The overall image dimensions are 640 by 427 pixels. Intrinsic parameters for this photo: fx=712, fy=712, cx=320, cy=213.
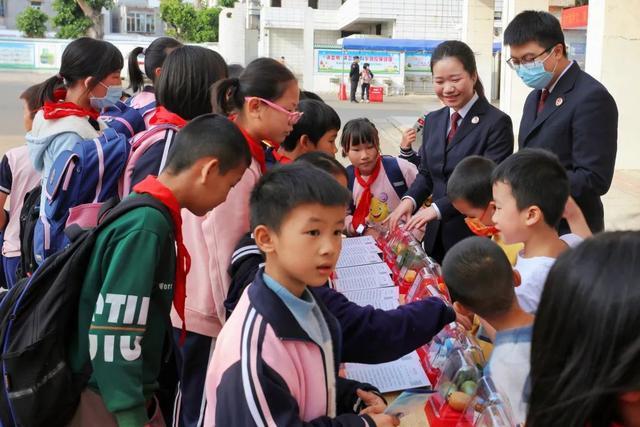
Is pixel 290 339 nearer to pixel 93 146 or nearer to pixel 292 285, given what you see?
pixel 292 285

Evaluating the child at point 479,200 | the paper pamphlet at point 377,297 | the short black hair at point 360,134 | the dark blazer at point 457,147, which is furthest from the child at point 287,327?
the short black hair at point 360,134

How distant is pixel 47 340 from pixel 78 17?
44786mm

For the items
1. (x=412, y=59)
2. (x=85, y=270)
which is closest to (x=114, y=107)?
(x=85, y=270)

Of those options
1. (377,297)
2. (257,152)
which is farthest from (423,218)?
(257,152)

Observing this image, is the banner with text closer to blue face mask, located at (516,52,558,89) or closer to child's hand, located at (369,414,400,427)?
blue face mask, located at (516,52,558,89)

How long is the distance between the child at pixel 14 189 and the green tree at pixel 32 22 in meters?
43.0

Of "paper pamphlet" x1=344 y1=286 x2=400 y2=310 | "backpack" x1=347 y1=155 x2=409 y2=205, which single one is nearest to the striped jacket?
"paper pamphlet" x1=344 y1=286 x2=400 y2=310

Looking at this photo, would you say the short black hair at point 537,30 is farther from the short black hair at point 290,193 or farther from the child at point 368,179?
the short black hair at point 290,193

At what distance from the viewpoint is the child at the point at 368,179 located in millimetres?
3617

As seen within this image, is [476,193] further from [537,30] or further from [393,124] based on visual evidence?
[393,124]

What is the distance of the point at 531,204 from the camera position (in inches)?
85.1

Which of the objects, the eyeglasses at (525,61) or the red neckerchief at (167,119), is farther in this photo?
the eyeglasses at (525,61)

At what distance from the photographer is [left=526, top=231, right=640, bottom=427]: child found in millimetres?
895

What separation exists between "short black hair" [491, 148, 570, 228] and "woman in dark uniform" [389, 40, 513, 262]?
752mm
